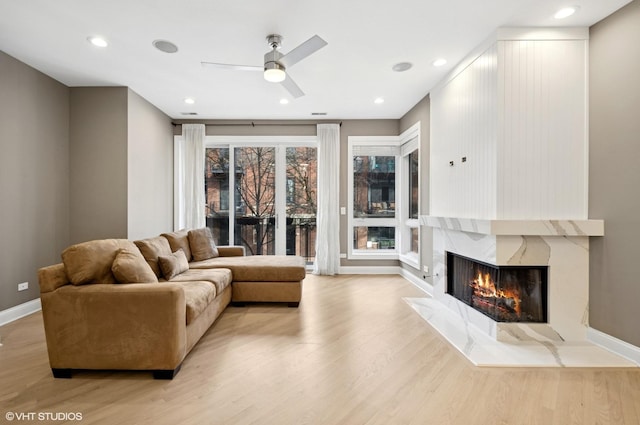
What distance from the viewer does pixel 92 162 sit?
4.08 meters

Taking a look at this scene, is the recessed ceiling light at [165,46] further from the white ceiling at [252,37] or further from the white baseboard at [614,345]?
the white baseboard at [614,345]

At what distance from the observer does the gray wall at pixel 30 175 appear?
3.23 m

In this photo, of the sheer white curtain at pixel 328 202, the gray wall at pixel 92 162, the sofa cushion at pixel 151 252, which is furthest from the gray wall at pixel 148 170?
the sheer white curtain at pixel 328 202

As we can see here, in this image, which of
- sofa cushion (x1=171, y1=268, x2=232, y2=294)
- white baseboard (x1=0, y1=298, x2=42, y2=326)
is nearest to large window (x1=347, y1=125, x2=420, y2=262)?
sofa cushion (x1=171, y1=268, x2=232, y2=294)

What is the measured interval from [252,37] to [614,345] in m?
4.24

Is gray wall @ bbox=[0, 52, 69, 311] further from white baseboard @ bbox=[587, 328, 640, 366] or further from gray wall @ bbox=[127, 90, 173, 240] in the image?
white baseboard @ bbox=[587, 328, 640, 366]

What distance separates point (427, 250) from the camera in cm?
445

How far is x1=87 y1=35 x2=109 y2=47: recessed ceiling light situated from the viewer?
291 cm

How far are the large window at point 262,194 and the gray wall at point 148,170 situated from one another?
27.3 inches

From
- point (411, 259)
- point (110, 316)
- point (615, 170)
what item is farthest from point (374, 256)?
point (110, 316)

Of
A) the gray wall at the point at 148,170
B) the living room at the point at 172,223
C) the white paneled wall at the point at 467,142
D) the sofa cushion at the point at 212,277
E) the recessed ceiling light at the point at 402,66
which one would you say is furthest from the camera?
the gray wall at the point at 148,170

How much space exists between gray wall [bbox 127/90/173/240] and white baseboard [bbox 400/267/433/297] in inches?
169

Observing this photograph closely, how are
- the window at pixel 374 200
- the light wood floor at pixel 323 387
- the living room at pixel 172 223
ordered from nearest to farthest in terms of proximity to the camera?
the light wood floor at pixel 323 387 → the living room at pixel 172 223 → the window at pixel 374 200

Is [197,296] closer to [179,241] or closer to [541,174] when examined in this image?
[179,241]
